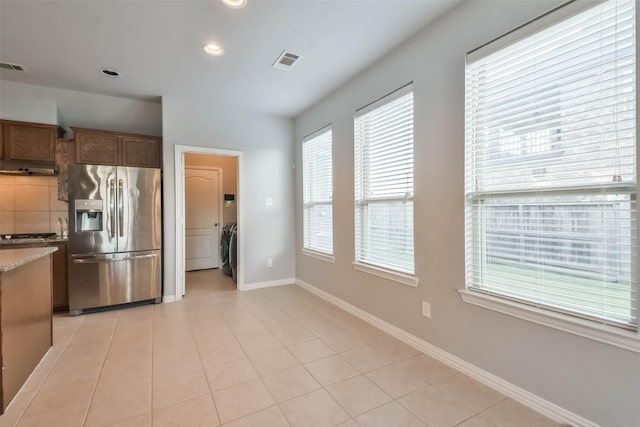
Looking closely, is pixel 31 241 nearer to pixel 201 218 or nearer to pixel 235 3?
pixel 201 218

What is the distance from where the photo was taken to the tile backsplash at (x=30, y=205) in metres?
3.41

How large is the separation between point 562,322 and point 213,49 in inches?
131

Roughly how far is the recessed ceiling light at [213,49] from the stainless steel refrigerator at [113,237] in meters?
1.75

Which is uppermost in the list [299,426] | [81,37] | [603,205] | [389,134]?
[81,37]

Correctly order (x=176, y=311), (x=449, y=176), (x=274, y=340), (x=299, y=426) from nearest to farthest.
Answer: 1. (x=299, y=426)
2. (x=449, y=176)
3. (x=274, y=340)
4. (x=176, y=311)

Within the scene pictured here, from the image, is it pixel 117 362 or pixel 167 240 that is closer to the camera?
pixel 117 362

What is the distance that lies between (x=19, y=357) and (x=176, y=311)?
61.4 inches

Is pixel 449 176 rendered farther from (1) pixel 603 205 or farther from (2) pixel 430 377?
(2) pixel 430 377

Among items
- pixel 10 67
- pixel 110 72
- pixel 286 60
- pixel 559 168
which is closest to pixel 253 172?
pixel 286 60

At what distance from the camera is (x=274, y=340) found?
266 centimetres

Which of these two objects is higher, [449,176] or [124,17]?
[124,17]

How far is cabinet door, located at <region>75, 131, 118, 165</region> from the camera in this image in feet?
11.5

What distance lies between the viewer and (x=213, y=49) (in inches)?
104

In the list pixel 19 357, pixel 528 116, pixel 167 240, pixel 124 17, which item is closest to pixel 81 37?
pixel 124 17
